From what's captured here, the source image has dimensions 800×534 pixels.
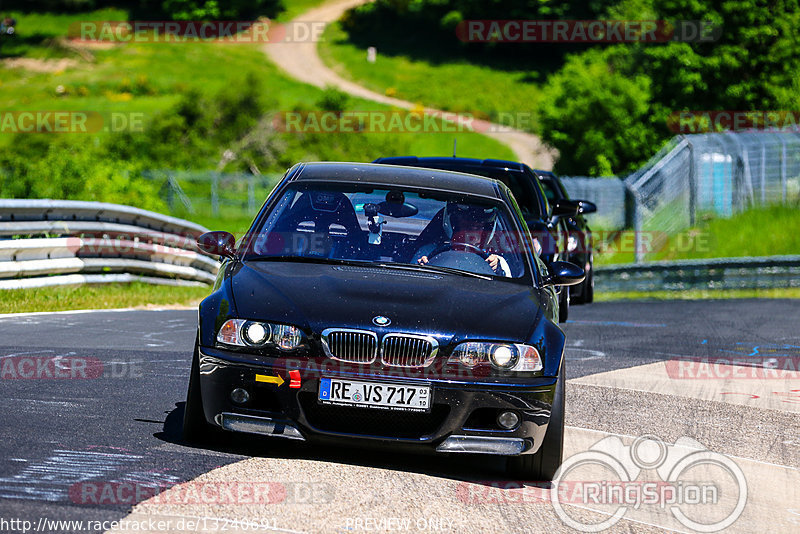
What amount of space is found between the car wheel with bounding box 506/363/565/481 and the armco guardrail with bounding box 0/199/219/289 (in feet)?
30.3

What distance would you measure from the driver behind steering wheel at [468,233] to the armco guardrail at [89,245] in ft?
26.3

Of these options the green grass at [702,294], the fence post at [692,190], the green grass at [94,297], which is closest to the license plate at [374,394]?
the green grass at [94,297]

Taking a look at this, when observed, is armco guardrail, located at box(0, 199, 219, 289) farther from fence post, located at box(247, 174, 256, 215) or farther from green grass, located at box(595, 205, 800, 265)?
fence post, located at box(247, 174, 256, 215)

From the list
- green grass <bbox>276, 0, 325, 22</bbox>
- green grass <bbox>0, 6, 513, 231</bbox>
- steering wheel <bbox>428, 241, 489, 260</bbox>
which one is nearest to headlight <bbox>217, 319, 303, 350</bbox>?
steering wheel <bbox>428, 241, 489, 260</bbox>

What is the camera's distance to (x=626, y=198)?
1335 inches

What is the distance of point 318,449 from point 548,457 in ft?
3.86

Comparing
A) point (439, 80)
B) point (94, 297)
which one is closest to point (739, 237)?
point (94, 297)

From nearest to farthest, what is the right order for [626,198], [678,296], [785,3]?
[678,296] → [626,198] → [785,3]

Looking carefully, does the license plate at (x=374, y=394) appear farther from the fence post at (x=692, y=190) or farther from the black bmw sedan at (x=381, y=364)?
the fence post at (x=692, y=190)

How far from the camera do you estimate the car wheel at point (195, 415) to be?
19.9ft

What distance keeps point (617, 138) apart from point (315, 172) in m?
45.9

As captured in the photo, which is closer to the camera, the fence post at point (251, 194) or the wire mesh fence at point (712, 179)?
the wire mesh fence at point (712, 179)

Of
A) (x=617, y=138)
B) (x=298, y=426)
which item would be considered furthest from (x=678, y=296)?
(x=617, y=138)

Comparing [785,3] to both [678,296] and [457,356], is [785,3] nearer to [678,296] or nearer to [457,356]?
[678,296]
